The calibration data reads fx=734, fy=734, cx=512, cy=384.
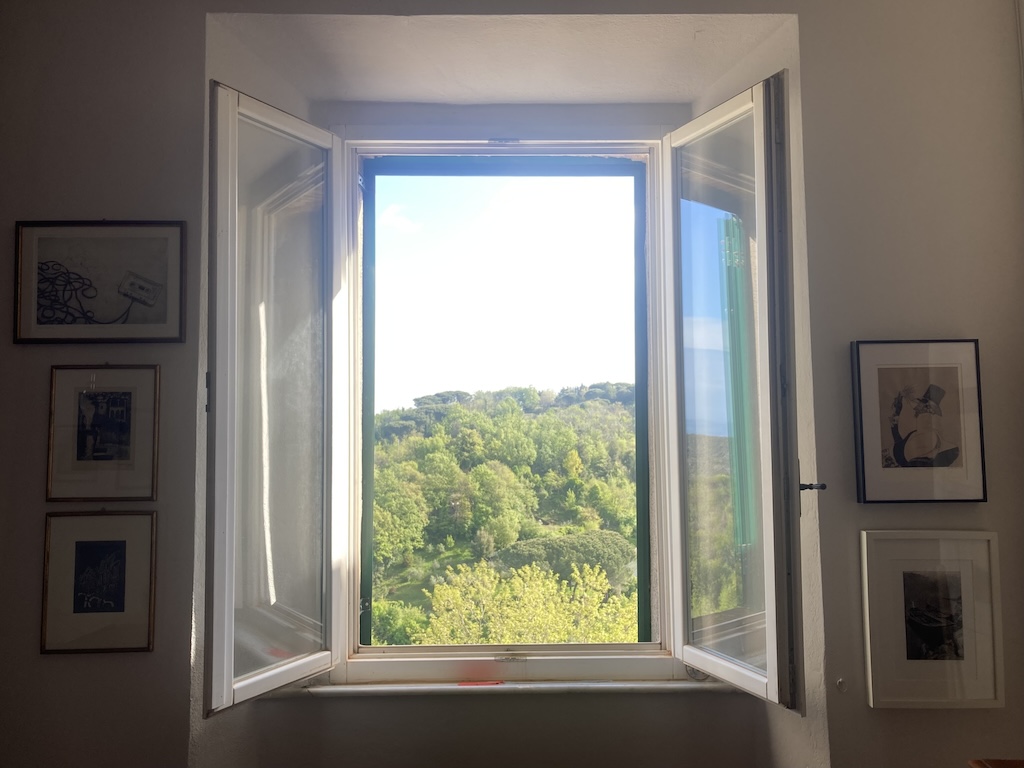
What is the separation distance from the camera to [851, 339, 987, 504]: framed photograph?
6.40 ft

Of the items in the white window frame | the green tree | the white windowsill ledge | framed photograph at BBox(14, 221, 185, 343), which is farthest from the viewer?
the green tree

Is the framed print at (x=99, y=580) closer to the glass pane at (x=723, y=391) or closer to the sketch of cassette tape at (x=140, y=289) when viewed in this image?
the sketch of cassette tape at (x=140, y=289)

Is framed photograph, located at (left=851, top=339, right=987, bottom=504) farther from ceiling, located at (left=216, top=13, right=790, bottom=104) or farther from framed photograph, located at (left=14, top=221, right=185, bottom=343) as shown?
framed photograph, located at (left=14, top=221, right=185, bottom=343)

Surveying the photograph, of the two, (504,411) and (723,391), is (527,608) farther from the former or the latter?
(723,391)

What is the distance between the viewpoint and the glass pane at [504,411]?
8.25ft

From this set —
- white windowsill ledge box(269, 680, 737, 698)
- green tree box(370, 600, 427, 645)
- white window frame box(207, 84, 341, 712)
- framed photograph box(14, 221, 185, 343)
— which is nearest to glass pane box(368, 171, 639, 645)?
green tree box(370, 600, 427, 645)

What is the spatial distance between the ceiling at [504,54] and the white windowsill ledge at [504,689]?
191cm

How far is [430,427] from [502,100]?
3.79 feet

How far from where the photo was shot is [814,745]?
1.97 metres

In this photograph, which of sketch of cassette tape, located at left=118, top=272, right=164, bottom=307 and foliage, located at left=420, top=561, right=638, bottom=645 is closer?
sketch of cassette tape, located at left=118, top=272, right=164, bottom=307

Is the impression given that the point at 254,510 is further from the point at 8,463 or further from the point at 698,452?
the point at 698,452

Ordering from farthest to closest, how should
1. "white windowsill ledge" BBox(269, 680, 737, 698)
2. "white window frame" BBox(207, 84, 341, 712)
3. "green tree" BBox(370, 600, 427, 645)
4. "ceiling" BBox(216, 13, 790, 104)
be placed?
"green tree" BBox(370, 600, 427, 645) → "white windowsill ledge" BBox(269, 680, 737, 698) → "ceiling" BBox(216, 13, 790, 104) → "white window frame" BBox(207, 84, 341, 712)

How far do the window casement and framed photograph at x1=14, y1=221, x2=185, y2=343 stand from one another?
0.19m

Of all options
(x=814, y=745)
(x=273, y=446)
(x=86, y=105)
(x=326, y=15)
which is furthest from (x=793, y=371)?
(x=86, y=105)
